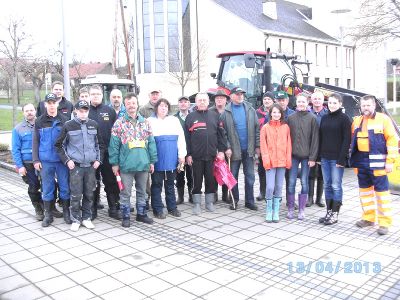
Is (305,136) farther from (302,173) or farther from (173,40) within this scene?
(173,40)

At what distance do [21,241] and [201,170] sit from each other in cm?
283

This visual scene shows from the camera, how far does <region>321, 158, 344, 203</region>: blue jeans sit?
6.26 metres

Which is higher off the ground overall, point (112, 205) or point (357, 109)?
point (357, 109)

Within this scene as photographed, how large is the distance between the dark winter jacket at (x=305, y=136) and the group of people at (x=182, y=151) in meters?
0.01

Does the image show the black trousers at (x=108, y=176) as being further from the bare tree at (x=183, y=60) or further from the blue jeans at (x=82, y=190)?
the bare tree at (x=183, y=60)

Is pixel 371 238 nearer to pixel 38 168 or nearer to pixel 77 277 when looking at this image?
pixel 77 277

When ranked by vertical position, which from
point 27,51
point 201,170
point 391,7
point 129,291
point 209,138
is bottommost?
point 129,291

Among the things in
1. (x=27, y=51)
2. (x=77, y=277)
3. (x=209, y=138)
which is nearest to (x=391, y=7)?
(x=27, y=51)

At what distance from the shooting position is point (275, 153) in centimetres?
644

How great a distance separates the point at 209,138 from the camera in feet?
22.8

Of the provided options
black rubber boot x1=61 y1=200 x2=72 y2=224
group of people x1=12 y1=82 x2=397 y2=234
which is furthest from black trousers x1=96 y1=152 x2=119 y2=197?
black rubber boot x1=61 y1=200 x2=72 y2=224

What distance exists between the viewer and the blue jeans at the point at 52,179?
→ 6.35 m
